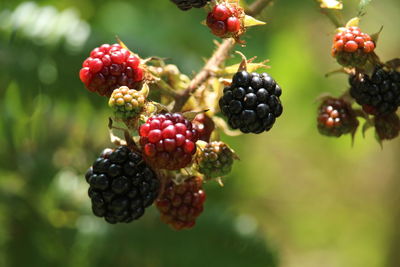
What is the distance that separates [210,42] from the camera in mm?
4156

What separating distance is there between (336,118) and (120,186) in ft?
2.88

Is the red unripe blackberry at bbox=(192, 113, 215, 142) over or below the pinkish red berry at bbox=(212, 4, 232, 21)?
below

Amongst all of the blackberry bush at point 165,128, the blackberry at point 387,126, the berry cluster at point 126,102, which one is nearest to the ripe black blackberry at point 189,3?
the blackberry bush at point 165,128

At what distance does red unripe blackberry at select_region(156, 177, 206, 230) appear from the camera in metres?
1.99

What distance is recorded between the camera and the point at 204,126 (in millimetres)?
2088

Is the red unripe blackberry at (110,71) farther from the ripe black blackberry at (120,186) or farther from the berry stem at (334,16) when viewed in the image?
the berry stem at (334,16)

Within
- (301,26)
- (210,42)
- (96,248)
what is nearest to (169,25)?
(210,42)

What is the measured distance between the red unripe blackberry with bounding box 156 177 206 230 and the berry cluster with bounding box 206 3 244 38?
54 centimetres

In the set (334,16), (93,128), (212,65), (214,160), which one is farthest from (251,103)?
(93,128)

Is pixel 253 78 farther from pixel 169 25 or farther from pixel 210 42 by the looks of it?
pixel 169 25

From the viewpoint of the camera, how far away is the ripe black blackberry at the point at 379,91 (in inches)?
77.9

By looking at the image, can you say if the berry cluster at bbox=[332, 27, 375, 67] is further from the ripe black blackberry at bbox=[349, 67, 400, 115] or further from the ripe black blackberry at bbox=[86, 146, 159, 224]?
the ripe black blackberry at bbox=[86, 146, 159, 224]

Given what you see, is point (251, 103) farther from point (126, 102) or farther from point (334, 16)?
point (334, 16)

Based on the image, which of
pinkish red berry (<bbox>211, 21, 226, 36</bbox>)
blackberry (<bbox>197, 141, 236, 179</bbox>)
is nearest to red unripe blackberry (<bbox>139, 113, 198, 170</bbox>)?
blackberry (<bbox>197, 141, 236, 179</bbox>)
